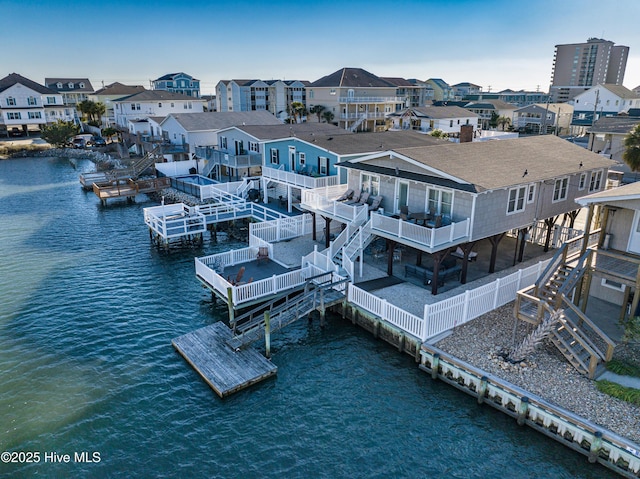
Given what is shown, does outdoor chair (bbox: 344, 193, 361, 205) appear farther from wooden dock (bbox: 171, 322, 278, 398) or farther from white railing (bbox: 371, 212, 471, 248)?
wooden dock (bbox: 171, 322, 278, 398)

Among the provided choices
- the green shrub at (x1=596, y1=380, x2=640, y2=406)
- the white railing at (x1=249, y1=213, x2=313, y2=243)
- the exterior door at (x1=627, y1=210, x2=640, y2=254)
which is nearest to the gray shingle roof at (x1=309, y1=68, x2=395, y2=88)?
the white railing at (x1=249, y1=213, x2=313, y2=243)

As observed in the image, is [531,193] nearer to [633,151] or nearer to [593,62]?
[633,151]

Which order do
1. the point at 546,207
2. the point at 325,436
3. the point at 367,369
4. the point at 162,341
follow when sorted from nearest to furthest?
the point at 325,436
the point at 367,369
the point at 162,341
the point at 546,207

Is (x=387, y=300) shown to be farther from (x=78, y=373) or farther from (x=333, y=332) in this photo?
(x=78, y=373)

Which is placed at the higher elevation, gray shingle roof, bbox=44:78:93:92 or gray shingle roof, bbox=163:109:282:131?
gray shingle roof, bbox=44:78:93:92

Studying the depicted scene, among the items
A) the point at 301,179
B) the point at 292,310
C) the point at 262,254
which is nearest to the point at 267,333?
the point at 292,310

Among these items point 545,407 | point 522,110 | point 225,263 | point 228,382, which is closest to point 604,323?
point 545,407
